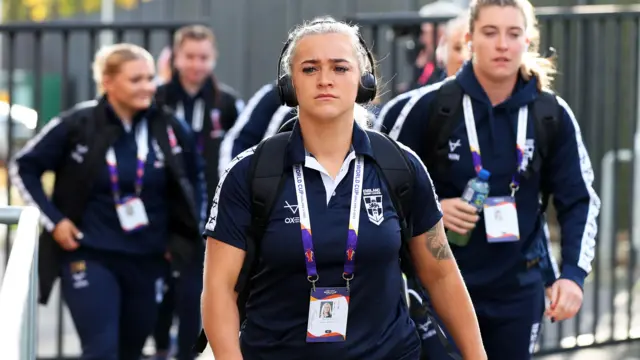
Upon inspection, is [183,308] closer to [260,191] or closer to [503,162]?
[503,162]

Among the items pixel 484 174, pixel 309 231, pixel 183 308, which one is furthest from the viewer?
pixel 183 308

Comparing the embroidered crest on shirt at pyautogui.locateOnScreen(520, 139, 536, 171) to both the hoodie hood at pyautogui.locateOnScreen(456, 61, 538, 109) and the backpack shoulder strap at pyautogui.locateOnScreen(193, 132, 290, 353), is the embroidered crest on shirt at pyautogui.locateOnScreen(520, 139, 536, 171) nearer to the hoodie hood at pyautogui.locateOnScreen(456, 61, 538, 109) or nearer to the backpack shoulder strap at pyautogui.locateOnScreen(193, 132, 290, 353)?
the hoodie hood at pyautogui.locateOnScreen(456, 61, 538, 109)

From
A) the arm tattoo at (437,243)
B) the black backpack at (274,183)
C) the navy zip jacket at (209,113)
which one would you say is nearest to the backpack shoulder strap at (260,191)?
the black backpack at (274,183)

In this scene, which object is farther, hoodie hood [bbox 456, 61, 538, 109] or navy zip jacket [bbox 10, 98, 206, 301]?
navy zip jacket [bbox 10, 98, 206, 301]

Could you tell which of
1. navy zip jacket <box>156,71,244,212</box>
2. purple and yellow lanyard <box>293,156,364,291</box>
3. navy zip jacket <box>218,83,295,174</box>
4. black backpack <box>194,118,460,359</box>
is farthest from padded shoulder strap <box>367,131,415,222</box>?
navy zip jacket <box>156,71,244,212</box>

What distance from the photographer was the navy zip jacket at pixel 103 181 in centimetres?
827

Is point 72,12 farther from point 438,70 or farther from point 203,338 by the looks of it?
point 203,338

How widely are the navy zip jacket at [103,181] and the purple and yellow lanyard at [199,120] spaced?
152 centimetres

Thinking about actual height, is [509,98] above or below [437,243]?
above

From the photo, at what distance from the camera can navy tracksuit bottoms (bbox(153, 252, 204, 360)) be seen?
9.05 metres

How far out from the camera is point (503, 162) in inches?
241

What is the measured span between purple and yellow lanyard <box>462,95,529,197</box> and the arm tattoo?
134cm

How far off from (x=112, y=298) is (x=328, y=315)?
12.5 ft

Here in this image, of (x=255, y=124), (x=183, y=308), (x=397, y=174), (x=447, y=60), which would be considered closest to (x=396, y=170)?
(x=397, y=174)
